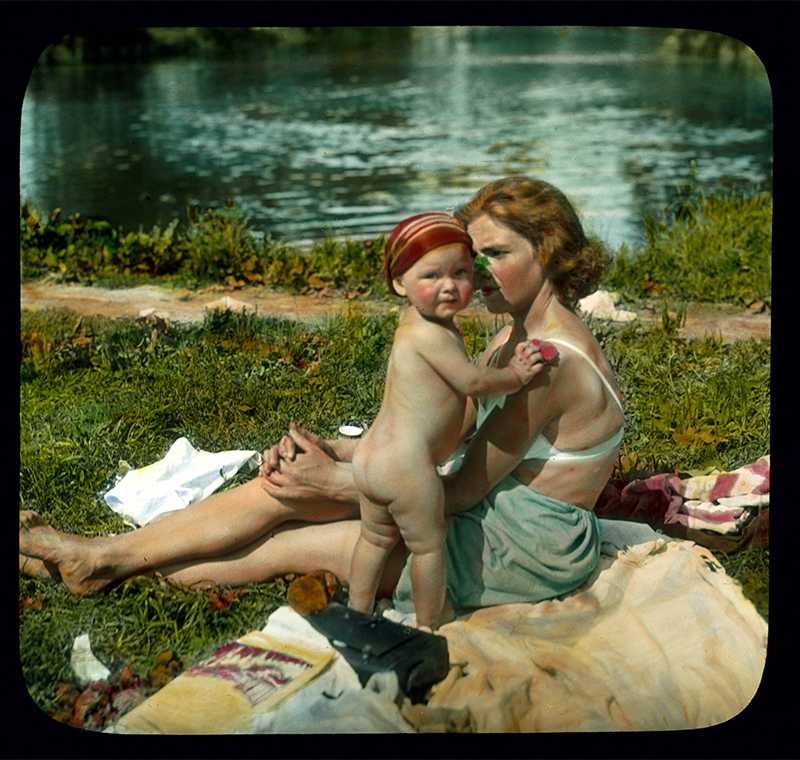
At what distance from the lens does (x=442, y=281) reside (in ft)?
11.4

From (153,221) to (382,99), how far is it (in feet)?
3.21

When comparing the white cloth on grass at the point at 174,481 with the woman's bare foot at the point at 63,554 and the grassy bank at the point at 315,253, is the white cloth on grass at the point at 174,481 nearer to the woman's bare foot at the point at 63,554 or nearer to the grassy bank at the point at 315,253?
the woman's bare foot at the point at 63,554

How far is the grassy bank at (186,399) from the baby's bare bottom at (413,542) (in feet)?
1.14

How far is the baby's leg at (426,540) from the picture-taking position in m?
3.57

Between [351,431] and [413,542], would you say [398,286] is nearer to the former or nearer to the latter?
[351,431]

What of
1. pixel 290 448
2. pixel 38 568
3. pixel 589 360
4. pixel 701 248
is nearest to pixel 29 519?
pixel 38 568

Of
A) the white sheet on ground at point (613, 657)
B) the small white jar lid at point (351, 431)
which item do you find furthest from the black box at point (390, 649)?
the small white jar lid at point (351, 431)

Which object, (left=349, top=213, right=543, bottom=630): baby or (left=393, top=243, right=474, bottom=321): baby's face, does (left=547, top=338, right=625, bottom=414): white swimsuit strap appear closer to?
(left=349, top=213, right=543, bottom=630): baby

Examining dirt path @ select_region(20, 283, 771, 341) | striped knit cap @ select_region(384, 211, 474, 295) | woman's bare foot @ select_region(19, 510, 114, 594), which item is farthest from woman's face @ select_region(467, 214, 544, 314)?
woman's bare foot @ select_region(19, 510, 114, 594)

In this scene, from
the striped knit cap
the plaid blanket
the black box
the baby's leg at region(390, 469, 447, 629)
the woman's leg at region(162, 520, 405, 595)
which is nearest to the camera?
the striped knit cap

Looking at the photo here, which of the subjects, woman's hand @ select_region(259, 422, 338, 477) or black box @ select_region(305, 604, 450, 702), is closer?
black box @ select_region(305, 604, 450, 702)

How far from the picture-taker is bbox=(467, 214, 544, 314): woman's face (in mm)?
3621

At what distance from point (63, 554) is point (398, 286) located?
5.28 ft

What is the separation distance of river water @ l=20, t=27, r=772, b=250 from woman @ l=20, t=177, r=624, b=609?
238mm
